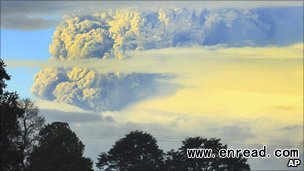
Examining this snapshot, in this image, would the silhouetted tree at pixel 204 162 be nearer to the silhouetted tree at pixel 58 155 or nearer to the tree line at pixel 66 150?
the tree line at pixel 66 150

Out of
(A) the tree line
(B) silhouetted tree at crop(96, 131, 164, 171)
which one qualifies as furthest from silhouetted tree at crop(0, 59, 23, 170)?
(B) silhouetted tree at crop(96, 131, 164, 171)

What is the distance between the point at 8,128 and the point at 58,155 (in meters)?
13.0

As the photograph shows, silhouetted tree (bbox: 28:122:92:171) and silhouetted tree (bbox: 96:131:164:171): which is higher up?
silhouetted tree (bbox: 96:131:164:171)

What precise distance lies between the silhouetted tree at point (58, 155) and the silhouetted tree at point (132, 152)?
156 feet

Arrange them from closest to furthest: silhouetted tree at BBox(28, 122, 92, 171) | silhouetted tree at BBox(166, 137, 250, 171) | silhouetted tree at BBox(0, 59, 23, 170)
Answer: silhouetted tree at BBox(0, 59, 23, 170) → silhouetted tree at BBox(28, 122, 92, 171) → silhouetted tree at BBox(166, 137, 250, 171)

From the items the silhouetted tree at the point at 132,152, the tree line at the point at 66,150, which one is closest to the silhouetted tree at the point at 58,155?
the tree line at the point at 66,150

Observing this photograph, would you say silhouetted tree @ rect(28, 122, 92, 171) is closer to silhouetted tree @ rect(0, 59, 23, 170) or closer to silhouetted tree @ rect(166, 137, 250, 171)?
silhouetted tree @ rect(0, 59, 23, 170)

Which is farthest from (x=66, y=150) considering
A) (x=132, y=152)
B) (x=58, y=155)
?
(x=132, y=152)

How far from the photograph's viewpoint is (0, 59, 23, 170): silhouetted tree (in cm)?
11181

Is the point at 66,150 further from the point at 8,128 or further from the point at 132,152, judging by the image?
the point at 132,152

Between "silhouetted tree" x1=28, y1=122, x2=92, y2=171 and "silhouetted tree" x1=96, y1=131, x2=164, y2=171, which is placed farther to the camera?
"silhouetted tree" x1=96, y1=131, x2=164, y2=171

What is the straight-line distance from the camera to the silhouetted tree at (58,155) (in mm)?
120938

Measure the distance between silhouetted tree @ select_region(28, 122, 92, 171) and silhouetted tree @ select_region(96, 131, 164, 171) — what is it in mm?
47618

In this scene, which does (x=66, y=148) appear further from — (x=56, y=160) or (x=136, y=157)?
(x=136, y=157)
